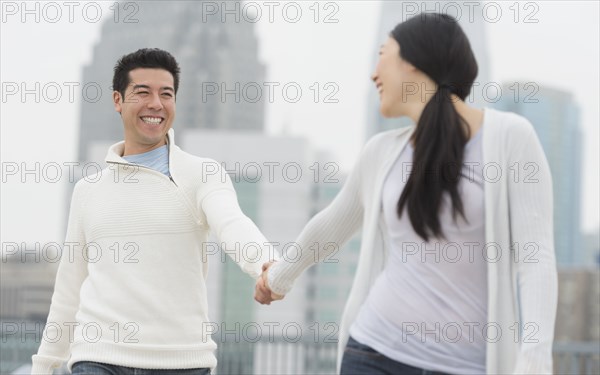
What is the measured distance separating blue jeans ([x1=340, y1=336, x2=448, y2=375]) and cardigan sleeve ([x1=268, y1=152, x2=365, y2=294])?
393 mm

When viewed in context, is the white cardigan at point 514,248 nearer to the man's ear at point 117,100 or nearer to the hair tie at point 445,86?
the hair tie at point 445,86

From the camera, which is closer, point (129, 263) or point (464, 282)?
point (464, 282)

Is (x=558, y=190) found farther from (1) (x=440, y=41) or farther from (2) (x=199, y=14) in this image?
(1) (x=440, y=41)

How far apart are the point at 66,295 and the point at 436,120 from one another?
1.79 m

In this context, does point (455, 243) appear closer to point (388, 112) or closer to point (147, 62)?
point (388, 112)

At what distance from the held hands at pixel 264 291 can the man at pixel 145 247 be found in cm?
8

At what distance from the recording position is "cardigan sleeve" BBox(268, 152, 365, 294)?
309 cm

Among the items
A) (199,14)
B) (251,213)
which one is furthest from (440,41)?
(199,14)

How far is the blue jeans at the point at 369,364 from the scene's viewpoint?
2760 millimetres

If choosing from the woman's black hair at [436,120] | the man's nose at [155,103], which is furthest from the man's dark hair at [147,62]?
the woman's black hair at [436,120]

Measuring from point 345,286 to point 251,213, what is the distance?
1363 cm

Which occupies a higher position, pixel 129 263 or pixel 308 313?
pixel 129 263

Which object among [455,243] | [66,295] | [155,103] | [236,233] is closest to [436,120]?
[455,243]

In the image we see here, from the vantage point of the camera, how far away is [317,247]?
3.25 m
